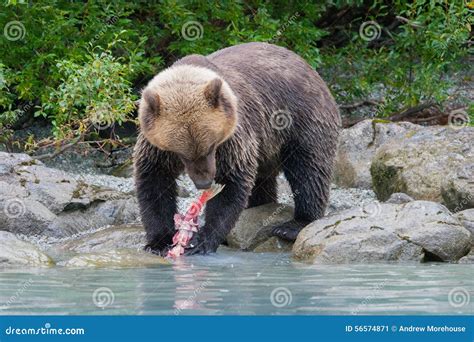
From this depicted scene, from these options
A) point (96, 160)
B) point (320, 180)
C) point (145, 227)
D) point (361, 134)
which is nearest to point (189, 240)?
point (145, 227)

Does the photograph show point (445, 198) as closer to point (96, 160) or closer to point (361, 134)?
point (361, 134)

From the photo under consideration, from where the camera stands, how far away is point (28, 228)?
984 centimetres

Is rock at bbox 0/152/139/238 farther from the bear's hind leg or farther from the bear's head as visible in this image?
the bear's head

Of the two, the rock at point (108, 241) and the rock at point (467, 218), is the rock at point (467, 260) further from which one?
the rock at point (108, 241)

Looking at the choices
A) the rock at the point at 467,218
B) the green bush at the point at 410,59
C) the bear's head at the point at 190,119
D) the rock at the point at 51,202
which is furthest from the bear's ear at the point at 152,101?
the green bush at the point at 410,59

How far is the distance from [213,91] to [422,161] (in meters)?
3.42

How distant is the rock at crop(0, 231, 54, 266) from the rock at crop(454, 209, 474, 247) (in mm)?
3572

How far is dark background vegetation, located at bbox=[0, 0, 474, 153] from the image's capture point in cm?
1167

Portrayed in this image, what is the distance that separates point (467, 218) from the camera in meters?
8.81

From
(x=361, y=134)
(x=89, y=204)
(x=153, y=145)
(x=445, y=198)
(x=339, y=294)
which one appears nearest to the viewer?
(x=339, y=294)

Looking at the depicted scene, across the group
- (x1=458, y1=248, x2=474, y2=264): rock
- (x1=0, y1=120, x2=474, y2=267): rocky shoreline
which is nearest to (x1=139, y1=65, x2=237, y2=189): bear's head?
(x1=0, y1=120, x2=474, y2=267): rocky shoreline

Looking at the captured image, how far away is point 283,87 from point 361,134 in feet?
9.45

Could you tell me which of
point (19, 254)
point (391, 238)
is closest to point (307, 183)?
point (391, 238)

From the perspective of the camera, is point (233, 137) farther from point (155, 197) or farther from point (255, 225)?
point (255, 225)
